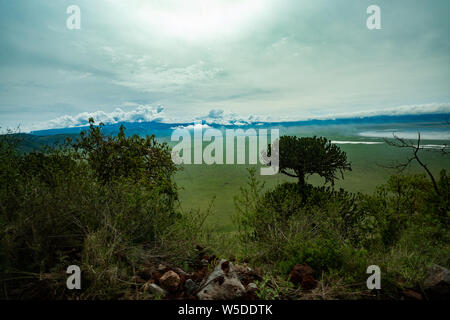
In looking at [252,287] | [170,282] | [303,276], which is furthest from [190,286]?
[303,276]

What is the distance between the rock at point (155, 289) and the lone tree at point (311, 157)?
8.76 metres

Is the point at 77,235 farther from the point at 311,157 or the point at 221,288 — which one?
the point at 311,157

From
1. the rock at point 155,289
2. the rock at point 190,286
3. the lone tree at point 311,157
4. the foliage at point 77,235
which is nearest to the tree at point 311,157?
the lone tree at point 311,157

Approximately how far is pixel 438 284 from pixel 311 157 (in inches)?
316

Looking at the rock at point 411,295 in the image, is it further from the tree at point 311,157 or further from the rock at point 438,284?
the tree at point 311,157

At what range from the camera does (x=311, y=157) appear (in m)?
10.1

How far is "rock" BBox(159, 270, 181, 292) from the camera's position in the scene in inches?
Answer: 91.1

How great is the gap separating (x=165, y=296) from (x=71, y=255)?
113 centimetres

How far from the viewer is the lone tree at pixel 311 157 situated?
1012cm

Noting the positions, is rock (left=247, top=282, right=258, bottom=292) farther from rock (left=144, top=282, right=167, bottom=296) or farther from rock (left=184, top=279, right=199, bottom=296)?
rock (left=144, top=282, right=167, bottom=296)

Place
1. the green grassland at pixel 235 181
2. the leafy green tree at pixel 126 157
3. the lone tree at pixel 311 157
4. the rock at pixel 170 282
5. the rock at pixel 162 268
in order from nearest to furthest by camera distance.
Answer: the rock at pixel 170 282, the rock at pixel 162 268, the leafy green tree at pixel 126 157, the lone tree at pixel 311 157, the green grassland at pixel 235 181

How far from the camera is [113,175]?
21.0 feet

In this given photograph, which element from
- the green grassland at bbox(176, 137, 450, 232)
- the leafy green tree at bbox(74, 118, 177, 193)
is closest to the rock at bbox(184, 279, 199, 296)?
the leafy green tree at bbox(74, 118, 177, 193)
